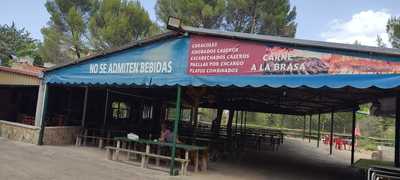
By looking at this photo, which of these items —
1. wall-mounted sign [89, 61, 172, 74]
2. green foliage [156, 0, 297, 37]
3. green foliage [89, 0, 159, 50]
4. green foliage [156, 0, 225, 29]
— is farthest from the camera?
green foliage [89, 0, 159, 50]

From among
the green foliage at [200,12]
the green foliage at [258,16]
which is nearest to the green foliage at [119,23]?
the green foliage at [200,12]

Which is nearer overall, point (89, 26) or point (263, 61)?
point (263, 61)

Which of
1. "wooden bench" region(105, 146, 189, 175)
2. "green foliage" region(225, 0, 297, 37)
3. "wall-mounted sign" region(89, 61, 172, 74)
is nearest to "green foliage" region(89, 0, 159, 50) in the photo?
"green foliage" region(225, 0, 297, 37)

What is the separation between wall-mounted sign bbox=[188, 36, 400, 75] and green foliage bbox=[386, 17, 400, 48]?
1967 cm

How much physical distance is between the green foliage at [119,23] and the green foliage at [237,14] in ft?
7.38

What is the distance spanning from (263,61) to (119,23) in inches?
856

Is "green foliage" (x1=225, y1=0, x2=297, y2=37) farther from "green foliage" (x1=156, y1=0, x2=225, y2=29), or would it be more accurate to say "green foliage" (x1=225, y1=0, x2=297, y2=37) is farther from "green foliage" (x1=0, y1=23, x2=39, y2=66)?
"green foliage" (x1=0, y1=23, x2=39, y2=66)

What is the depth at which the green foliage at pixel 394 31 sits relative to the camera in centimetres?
2591

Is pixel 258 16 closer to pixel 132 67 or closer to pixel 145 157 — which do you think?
pixel 132 67

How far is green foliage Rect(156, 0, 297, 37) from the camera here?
2819cm

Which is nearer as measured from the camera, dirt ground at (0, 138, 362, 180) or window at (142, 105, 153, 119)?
dirt ground at (0, 138, 362, 180)

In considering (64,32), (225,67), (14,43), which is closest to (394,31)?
(225,67)

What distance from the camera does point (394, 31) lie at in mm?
26297

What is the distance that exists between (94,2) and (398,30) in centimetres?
2297
